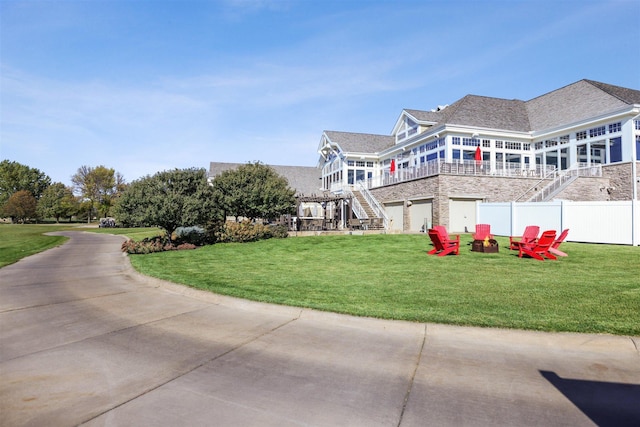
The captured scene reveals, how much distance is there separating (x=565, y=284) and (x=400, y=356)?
232 inches

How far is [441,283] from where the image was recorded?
28.9ft

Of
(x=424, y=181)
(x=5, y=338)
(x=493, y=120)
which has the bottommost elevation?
(x=5, y=338)

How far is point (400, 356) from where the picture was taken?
4.72 m

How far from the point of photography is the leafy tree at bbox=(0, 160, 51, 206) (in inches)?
3391

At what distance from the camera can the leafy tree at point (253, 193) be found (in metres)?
24.3

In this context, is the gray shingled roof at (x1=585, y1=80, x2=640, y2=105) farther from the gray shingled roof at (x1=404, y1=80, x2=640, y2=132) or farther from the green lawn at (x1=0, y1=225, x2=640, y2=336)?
the green lawn at (x1=0, y1=225, x2=640, y2=336)

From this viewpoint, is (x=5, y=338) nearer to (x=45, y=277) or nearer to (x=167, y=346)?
(x=167, y=346)

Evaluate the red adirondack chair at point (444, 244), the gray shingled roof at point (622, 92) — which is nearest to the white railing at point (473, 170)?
the gray shingled roof at point (622, 92)

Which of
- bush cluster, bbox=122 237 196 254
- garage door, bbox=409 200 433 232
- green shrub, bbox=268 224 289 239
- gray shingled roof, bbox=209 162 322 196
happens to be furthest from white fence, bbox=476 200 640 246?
gray shingled roof, bbox=209 162 322 196

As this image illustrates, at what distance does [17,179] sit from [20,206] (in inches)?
703

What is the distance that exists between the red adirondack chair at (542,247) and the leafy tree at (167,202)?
14345 millimetres

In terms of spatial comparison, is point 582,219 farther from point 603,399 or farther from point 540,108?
point 540,108

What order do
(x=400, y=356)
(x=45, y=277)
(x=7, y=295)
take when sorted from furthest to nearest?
(x=45, y=277), (x=7, y=295), (x=400, y=356)

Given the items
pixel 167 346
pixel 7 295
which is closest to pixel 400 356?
pixel 167 346
